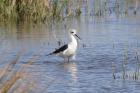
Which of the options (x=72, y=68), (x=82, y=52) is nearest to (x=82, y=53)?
(x=82, y=52)

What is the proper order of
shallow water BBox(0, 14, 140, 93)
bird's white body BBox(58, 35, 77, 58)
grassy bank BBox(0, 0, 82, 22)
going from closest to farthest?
1. shallow water BBox(0, 14, 140, 93)
2. bird's white body BBox(58, 35, 77, 58)
3. grassy bank BBox(0, 0, 82, 22)

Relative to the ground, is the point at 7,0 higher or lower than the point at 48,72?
higher

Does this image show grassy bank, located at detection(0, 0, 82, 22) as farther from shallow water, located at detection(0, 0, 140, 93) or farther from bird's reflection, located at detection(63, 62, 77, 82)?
bird's reflection, located at detection(63, 62, 77, 82)

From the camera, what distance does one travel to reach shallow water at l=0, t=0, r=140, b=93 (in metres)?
8.34

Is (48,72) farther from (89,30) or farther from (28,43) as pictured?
(89,30)

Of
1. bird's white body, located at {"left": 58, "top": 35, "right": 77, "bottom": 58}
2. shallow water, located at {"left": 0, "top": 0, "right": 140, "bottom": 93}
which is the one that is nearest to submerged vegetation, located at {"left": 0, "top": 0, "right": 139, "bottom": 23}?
shallow water, located at {"left": 0, "top": 0, "right": 140, "bottom": 93}

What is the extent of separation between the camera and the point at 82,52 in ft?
37.9

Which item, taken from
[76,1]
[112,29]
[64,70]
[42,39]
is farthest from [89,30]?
[64,70]

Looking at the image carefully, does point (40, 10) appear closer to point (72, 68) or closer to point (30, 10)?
point (30, 10)

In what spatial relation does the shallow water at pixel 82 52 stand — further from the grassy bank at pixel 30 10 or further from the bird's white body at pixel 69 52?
the grassy bank at pixel 30 10

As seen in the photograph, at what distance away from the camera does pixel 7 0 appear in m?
15.3

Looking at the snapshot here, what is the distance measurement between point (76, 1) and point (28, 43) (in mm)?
5160

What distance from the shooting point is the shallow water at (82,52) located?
27.4 feet

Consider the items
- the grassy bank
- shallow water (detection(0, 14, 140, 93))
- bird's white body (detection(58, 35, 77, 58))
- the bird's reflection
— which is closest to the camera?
shallow water (detection(0, 14, 140, 93))
